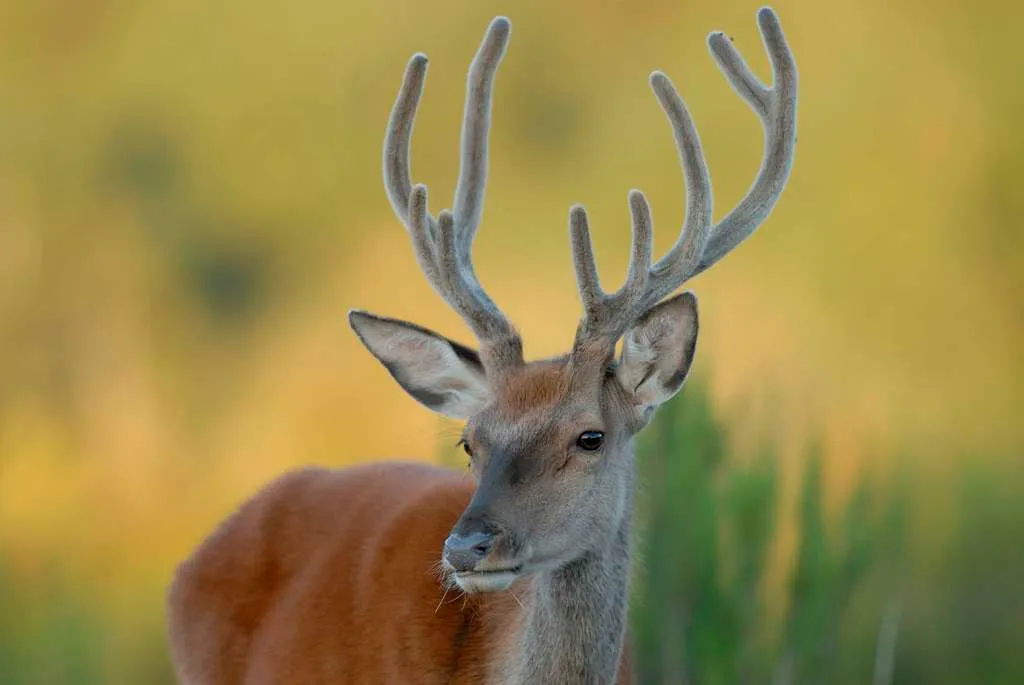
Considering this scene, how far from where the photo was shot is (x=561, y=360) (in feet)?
12.6

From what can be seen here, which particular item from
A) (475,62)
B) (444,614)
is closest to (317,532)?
(444,614)

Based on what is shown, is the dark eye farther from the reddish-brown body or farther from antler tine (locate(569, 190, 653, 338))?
the reddish-brown body

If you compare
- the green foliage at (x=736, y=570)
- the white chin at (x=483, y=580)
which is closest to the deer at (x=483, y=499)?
the white chin at (x=483, y=580)

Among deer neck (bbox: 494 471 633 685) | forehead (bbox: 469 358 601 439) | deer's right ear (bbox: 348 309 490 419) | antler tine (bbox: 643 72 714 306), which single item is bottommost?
deer neck (bbox: 494 471 633 685)

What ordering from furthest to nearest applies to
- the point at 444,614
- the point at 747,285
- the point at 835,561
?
the point at 747,285 < the point at 835,561 < the point at 444,614

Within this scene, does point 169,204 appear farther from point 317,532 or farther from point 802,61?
point 317,532

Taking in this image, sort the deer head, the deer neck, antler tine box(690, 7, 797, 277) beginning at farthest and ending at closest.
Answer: antler tine box(690, 7, 797, 277) < the deer neck < the deer head

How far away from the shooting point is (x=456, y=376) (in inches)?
157

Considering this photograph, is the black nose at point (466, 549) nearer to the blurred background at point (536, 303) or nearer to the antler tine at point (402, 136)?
the antler tine at point (402, 136)

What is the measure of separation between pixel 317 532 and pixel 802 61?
5.11 meters

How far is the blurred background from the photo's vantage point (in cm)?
706

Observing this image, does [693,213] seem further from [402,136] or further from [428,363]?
[402,136]

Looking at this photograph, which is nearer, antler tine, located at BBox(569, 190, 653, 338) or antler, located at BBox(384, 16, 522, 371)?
antler tine, located at BBox(569, 190, 653, 338)

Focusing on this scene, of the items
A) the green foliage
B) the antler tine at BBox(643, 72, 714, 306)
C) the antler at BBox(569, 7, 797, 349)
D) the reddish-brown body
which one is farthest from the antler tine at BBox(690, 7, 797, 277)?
the green foliage
